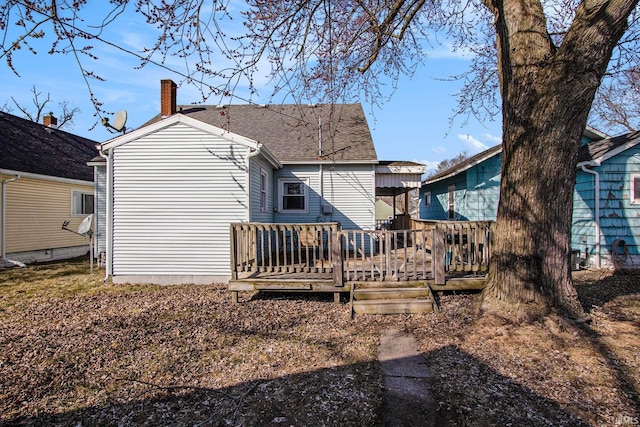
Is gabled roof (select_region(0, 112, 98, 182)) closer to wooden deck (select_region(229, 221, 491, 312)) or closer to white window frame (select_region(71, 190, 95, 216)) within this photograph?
white window frame (select_region(71, 190, 95, 216))

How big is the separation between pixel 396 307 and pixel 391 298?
0.34 metres

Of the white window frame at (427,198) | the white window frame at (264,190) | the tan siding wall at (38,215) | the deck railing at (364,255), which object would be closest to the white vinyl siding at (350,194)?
the white window frame at (264,190)

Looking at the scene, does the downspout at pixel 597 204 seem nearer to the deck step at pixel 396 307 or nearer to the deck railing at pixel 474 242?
the deck railing at pixel 474 242

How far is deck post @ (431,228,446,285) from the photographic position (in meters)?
6.84

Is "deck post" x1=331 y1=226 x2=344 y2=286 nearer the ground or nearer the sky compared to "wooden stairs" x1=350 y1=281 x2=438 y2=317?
nearer the sky

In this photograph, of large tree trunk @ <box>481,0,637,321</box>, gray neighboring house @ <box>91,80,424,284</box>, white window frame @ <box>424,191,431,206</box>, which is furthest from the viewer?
white window frame @ <box>424,191,431,206</box>

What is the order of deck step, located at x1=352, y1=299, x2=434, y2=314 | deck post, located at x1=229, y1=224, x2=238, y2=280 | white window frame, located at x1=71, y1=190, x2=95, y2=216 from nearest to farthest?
deck step, located at x1=352, y1=299, x2=434, y2=314
deck post, located at x1=229, y1=224, x2=238, y2=280
white window frame, located at x1=71, y1=190, x2=95, y2=216

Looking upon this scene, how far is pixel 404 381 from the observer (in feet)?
13.3

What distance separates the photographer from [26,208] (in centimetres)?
1306

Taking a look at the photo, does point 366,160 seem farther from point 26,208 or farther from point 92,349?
point 26,208

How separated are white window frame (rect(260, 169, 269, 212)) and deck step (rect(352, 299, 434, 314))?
219 inches

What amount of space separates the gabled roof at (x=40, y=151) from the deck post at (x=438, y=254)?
45.1 feet

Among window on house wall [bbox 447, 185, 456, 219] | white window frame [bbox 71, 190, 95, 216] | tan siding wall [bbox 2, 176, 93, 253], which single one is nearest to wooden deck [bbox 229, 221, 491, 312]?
window on house wall [bbox 447, 185, 456, 219]

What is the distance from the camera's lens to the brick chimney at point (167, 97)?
44.9 feet
